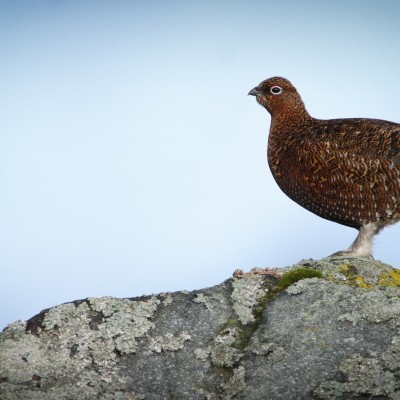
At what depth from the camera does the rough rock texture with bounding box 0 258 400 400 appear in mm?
5477

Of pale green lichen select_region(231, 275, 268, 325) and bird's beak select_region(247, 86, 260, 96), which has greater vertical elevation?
bird's beak select_region(247, 86, 260, 96)

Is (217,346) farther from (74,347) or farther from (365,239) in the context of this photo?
(365,239)

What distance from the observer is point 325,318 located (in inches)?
237

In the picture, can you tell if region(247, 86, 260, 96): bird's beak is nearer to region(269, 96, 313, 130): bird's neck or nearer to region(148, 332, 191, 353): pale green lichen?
region(269, 96, 313, 130): bird's neck

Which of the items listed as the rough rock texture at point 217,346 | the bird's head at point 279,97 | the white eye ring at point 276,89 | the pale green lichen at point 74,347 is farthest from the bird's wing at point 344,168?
the pale green lichen at point 74,347

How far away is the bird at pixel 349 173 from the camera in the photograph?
10.8m

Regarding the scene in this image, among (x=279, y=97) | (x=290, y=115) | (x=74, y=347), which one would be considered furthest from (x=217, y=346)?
(x=279, y=97)

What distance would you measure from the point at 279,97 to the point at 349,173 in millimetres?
2597

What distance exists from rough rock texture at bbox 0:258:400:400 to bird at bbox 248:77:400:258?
4.21 m

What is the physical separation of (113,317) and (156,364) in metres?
0.65

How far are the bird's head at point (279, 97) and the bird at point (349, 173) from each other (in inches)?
37.2

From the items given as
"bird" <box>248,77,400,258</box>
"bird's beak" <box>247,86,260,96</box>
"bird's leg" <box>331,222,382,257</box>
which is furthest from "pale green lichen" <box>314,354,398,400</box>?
"bird's beak" <box>247,86,260,96</box>

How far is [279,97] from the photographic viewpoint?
12.9 m

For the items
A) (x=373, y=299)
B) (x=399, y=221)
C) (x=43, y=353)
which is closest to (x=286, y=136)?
(x=399, y=221)
